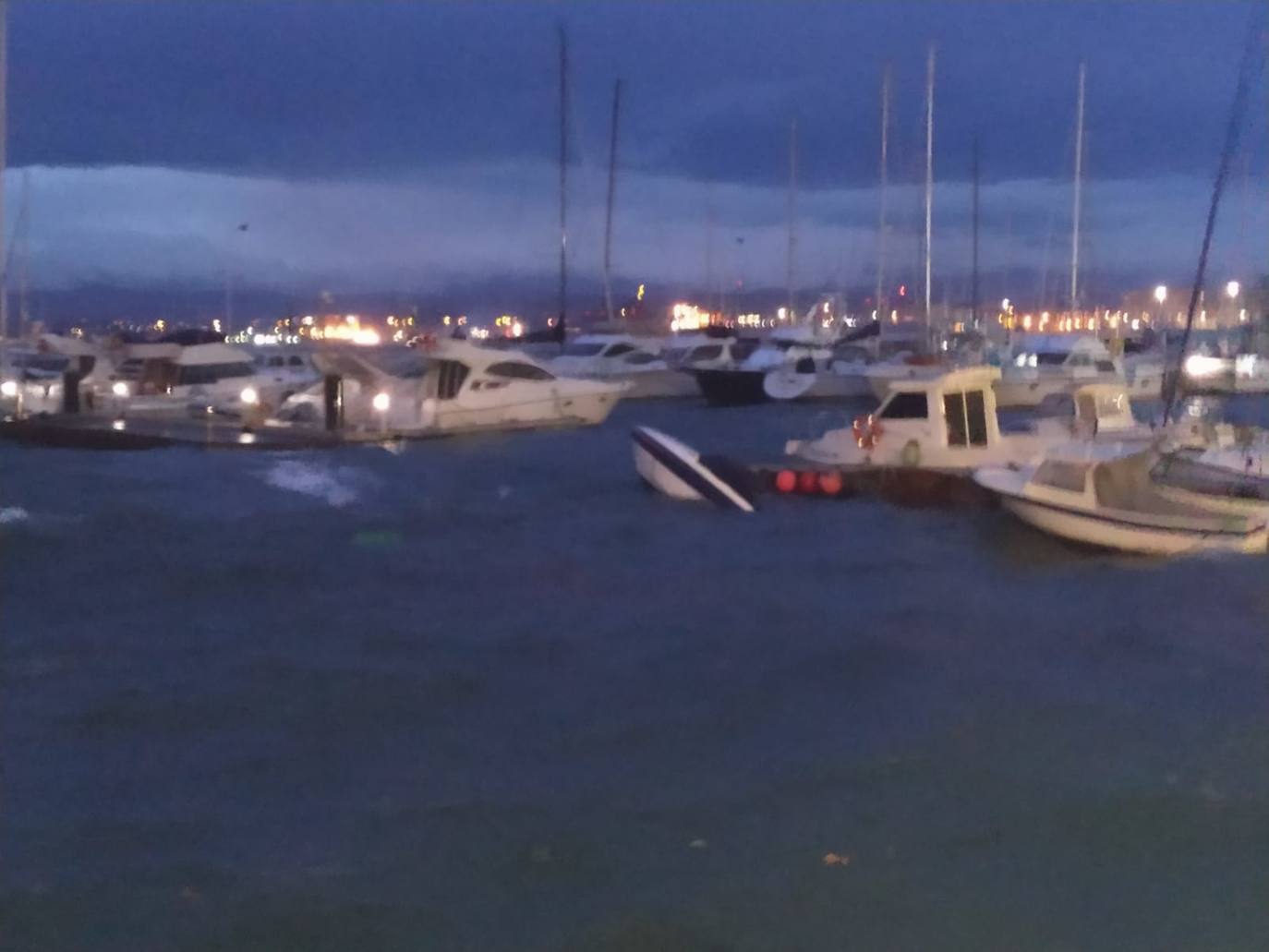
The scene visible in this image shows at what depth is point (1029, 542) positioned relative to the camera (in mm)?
16797

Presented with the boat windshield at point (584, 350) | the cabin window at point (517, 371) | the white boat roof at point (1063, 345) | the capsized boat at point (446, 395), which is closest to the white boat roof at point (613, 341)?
the boat windshield at point (584, 350)

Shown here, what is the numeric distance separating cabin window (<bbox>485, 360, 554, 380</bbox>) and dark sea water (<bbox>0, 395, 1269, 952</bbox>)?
15315 millimetres

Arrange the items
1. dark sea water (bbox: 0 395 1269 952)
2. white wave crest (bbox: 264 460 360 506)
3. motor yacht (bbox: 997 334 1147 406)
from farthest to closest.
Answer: motor yacht (bbox: 997 334 1147 406)
white wave crest (bbox: 264 460 360 506)
dark sea water (bbox: 0 395 1269 952)

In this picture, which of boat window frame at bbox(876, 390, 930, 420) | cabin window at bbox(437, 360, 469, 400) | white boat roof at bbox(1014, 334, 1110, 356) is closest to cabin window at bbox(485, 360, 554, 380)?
cabin window at bbox(437, 360, 469, 400)

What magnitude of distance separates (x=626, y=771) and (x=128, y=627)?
602 cm

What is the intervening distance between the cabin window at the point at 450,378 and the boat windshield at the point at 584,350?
1517cm

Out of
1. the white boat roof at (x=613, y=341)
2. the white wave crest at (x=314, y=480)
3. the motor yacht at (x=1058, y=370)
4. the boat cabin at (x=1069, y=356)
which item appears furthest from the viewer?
the white boat roof at (x=613, y=341)

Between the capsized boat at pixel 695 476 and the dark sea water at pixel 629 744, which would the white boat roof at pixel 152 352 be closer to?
the capsized boat at pixel 695 476

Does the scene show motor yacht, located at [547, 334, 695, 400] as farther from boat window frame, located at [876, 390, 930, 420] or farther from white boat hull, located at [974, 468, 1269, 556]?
white boat hull, located at [974, 468, 1269, 556]

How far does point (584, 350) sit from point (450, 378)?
16044 mm

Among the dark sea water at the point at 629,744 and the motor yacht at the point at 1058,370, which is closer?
the dark sea water at the point at 629,744

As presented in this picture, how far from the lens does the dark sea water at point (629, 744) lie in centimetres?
685

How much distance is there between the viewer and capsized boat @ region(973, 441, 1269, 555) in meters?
15.6

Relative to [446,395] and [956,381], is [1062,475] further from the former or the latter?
[446,395]
